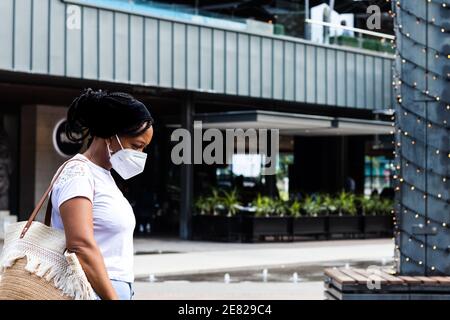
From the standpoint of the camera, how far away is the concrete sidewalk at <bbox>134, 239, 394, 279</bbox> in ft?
52.6

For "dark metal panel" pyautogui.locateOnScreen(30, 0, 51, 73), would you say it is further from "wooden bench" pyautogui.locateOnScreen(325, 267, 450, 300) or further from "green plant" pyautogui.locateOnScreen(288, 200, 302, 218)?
"wooden bench" pyautogui.locateOnScreen(325, 267, 450, 300)

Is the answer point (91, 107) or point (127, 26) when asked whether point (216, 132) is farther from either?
point (91, 107)

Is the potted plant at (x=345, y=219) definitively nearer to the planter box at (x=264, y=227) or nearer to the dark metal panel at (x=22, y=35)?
the planter box at (x=264, y=227)

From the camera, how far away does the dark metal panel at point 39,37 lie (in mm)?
19828

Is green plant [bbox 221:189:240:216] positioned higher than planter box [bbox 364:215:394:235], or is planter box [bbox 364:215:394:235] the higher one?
green plant [bbox 221:189:240:216]

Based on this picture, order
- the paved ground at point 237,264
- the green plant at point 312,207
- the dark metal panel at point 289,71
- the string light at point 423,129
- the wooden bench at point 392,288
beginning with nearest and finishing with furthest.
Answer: the wooden bench at point 392,288
the string light at point 423,129
the paved ground at point 237,264
the green plant at point 312,207
the dark metal panel at point 289,71

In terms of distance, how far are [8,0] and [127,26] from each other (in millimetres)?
3365

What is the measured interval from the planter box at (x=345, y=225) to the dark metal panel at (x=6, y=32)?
10.5 meters

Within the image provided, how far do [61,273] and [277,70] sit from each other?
2225 centimetres

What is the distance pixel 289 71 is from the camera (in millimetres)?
25453

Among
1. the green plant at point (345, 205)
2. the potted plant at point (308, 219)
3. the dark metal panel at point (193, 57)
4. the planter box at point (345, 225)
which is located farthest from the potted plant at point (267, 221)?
the dark metal panel at point (193, 57)

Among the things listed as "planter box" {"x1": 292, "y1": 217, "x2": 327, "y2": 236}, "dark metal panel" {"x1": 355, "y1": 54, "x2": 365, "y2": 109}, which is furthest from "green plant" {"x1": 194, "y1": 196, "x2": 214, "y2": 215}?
"dark metal panel" {"x1": 355, "y1": 54, "x2": 365, "y2": 109}

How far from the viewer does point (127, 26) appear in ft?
70.9

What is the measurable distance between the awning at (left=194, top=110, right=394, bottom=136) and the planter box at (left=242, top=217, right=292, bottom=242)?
2.61 m
